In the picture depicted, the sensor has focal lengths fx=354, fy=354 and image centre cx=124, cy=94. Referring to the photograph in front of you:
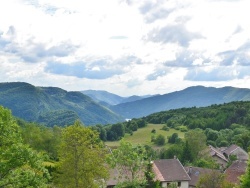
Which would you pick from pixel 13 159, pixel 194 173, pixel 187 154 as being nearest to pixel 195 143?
pixel 187 154

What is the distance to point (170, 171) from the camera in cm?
6600

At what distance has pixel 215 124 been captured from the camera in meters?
158

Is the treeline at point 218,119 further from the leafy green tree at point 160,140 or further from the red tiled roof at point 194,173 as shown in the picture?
the red tiled roof at point 194,173

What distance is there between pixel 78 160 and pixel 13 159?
13683 millimetres

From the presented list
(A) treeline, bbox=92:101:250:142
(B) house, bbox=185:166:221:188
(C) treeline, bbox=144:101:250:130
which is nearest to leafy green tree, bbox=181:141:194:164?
(B) house, bbox=185:166:221:188

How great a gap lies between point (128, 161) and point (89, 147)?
5.08m

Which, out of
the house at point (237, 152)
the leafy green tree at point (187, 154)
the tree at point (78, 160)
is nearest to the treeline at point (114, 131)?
the house at point (237, 152)

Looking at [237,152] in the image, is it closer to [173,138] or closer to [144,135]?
[173,138]

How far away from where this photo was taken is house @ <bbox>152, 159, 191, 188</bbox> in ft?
208

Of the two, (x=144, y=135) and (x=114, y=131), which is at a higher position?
(x=114, y=131)

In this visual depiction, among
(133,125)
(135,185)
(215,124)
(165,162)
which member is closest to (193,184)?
(165,162)

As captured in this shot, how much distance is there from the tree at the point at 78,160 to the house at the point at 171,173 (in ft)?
107

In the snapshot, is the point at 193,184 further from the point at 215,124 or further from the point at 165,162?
the point at 215,124

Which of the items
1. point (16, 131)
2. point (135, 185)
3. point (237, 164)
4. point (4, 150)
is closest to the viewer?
point (4, 150)
